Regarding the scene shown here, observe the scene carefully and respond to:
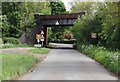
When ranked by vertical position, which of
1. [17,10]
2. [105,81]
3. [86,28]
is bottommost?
[105,81]

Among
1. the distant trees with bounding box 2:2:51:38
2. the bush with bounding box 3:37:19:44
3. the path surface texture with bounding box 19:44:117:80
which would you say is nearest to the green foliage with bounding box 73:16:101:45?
the bush with bounding box 3:37:19:44

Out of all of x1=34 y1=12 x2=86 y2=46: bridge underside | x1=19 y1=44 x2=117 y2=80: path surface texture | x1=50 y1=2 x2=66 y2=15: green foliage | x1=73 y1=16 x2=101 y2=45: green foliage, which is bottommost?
x1=19 y1=44 x2=117 y2=80: path surface texture

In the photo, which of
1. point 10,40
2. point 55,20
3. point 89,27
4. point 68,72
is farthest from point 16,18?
point 68,72

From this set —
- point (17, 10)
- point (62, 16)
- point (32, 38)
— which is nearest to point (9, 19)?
point (17, 10)

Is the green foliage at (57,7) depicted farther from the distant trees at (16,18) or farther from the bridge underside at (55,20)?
the distant trees at (16,18)

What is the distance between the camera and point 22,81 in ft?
40.1

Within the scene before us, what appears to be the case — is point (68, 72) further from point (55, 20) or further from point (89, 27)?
point (55, 20)

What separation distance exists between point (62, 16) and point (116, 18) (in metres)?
36.0

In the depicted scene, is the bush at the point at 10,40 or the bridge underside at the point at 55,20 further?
the bridge underside at the point at 55,20

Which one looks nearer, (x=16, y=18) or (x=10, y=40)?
(x=10, y=40)

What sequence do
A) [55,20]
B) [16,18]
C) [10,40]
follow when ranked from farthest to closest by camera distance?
[55,20]
[16,18]
[10,40]

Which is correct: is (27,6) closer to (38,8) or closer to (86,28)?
(38,8)

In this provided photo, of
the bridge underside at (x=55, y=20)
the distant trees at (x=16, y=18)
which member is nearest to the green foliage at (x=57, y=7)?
the bridge underside at (x=55, y=20)

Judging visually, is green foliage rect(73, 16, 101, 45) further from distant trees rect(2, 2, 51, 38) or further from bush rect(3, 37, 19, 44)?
distant trees rect(2, 2, 51, 38)
